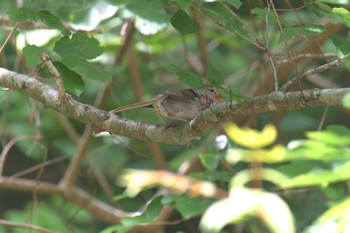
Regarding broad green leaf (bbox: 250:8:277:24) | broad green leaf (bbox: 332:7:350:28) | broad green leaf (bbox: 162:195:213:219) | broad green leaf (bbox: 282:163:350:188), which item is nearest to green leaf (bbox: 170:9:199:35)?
broad green leaf (bbox: 250:8:277:24)

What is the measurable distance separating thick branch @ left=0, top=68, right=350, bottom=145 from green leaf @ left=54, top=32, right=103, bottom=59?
198 mm

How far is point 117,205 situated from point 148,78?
1078mm

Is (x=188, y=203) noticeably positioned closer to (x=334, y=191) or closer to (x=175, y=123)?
(x=175, y=123)

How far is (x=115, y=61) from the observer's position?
6078 millimetres

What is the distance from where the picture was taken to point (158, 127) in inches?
138

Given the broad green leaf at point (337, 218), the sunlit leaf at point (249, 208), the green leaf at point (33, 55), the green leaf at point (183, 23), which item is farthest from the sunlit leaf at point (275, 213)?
the green leaf at point (183, 23)

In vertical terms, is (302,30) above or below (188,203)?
above

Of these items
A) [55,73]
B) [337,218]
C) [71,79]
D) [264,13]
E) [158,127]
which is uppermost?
[337,218]

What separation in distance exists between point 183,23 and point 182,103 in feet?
1.74

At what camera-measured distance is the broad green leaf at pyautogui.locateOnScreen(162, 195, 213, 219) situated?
3.89 m

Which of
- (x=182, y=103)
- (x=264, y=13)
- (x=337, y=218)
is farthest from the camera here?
(x=182, y=103)

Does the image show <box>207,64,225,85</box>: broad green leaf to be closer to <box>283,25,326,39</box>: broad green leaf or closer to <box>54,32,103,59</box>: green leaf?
<box>283,25,326,39</box>: broad green leaf

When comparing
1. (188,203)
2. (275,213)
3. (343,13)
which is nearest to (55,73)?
(188,203)

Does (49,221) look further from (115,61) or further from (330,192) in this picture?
(330,192)
